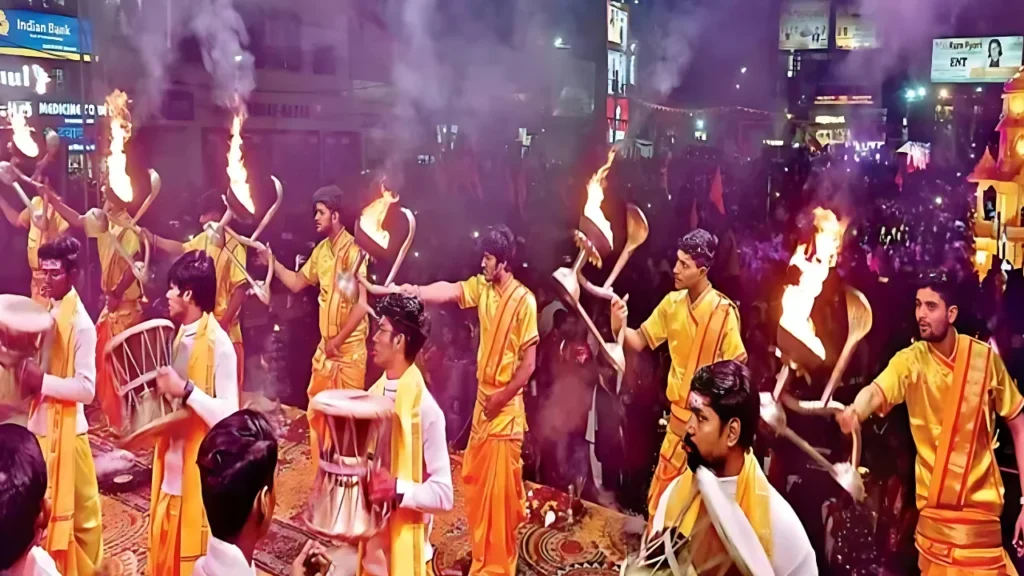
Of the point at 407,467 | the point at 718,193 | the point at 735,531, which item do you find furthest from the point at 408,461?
the point at 718,193

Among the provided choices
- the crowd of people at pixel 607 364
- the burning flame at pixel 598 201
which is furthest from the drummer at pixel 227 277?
the burning flame at pixel 598 201

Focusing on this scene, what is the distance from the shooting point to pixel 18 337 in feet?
11.3

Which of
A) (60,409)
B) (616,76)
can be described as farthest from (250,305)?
(616,76)

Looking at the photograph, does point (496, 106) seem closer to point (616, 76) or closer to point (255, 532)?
point (616, 76)

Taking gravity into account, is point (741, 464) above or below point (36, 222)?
below

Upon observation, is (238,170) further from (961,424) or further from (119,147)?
(961,424)

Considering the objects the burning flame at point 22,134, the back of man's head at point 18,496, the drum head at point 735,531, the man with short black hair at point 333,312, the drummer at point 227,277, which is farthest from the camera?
the burning flame at point 22,134

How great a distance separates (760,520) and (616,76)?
1.24 m

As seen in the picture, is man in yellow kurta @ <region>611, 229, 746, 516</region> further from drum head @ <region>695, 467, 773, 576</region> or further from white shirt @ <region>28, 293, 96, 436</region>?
white shirt @ <region>28, 293, 96, 436</region>

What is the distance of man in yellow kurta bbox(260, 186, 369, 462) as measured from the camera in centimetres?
303

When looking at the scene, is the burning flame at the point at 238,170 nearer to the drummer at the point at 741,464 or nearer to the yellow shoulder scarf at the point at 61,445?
the yellow shoulder scarf at the point at 61,445

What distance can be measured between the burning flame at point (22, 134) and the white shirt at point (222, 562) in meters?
1.90

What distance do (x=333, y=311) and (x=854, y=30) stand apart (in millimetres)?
1835

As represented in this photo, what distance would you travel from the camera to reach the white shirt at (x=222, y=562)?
8.54 ft
